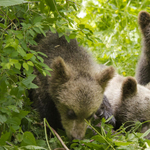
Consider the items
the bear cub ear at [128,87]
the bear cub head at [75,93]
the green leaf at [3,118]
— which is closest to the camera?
the green leaf at [3,118]

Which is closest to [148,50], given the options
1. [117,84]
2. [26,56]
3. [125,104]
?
[117,84]

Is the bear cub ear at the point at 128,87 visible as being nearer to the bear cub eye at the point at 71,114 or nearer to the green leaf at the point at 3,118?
the bear cub eye at the point at 71,114

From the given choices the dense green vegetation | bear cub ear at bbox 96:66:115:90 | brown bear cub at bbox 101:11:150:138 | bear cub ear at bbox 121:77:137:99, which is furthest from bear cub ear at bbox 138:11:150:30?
bear cub ear at bbox 96:66:115:90

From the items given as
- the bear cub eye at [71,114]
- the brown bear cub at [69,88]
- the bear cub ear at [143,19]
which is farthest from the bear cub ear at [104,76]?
the bear cub ear at [143,19]

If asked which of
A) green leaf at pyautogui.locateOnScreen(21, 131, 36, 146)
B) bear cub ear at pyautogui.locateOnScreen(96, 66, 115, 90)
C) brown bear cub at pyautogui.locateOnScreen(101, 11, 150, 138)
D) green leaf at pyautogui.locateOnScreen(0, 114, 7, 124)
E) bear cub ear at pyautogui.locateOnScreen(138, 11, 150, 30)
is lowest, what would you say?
brown bear cub at pyautogui.locateOnScreen(101, 11, 150, 138)

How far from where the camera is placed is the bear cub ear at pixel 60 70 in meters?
2.88

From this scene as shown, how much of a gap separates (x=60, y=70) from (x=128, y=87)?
51.7 inches

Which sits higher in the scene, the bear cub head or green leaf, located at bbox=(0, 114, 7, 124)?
green leaf, located at bbox=(0, 114, 7, 124)

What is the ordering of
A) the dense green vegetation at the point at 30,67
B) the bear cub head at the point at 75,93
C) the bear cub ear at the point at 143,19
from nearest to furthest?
the dense green vegetation at the point at 30,67, the bear cub head at the point at 75,93, the bear cub ear at the point at 143,19

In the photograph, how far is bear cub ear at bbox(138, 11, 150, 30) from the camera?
15.0 feet

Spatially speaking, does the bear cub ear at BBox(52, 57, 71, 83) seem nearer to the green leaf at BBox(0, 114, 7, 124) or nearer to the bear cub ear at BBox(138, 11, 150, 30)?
the green leaf at BBox(0, 114, 7, 124)

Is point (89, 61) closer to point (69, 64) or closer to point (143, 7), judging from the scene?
point (69, 64)

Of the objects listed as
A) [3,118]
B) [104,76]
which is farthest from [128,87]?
[3,118]

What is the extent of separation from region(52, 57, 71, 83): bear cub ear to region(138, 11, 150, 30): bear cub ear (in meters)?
2.44
